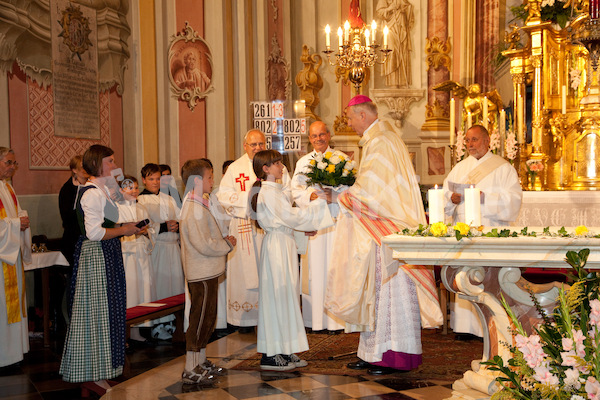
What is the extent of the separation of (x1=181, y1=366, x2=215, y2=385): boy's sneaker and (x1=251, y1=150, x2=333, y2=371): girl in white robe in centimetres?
45

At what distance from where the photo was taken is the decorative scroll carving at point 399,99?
11781 millimetres

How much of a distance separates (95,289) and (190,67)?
5139 millimetres

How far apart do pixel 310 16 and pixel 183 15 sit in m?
3.53

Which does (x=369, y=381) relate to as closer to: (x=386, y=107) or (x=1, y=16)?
(x=1, y=16)

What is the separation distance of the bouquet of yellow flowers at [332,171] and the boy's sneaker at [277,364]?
1.41 metres

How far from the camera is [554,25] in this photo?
7.95 meters

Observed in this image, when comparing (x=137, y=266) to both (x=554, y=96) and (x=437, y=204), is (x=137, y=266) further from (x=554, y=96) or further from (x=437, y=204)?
(x=554, y=96)

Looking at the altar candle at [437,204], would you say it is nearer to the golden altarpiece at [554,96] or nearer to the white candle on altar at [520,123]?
the golden altarpiece at [554,96]

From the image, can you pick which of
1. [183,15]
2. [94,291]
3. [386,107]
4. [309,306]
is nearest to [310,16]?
[386,107]

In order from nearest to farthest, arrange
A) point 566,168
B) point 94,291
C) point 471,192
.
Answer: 1. point 471,192
2. point 94,291
3. point 566,168

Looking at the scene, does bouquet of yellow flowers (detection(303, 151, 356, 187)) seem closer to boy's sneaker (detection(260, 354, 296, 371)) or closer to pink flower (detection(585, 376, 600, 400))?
boy's sneaker (detection(260, 354, 296, 371))

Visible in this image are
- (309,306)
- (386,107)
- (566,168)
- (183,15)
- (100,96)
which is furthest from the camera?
(386,107)

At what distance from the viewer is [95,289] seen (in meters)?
4.68

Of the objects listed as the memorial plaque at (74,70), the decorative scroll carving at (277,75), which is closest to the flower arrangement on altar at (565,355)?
the memorial plaque at (74,70)
